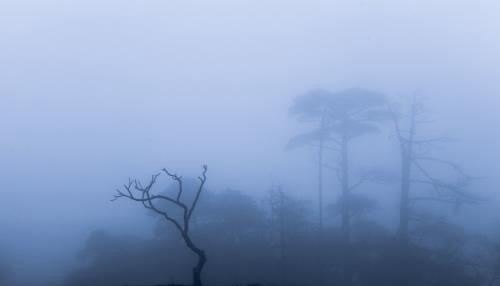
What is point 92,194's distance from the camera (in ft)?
114

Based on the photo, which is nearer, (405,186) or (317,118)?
(405,186)

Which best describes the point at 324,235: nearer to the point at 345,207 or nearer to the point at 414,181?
the point at 345,207

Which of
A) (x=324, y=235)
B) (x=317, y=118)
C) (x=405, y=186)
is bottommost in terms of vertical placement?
(x=324, y=235)

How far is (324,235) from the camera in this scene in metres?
23.1

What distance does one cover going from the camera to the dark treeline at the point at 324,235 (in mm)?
20891

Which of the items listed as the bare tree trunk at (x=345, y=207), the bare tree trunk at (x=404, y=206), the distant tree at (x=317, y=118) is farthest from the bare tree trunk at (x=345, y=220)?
the bare tree trunk at (x=404, y=206)

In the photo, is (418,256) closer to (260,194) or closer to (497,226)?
(497,226)

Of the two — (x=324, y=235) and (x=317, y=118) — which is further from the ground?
(x=317, y=118)

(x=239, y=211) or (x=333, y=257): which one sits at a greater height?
(x=239, y=211)

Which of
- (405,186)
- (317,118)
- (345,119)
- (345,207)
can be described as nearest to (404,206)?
(405,186)

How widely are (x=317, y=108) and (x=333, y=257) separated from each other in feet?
22.7

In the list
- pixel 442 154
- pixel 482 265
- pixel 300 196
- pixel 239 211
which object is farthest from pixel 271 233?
pixel 442 154

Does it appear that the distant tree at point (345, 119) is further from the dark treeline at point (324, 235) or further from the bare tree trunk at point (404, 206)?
the bare tree trunk at point (404, 206)

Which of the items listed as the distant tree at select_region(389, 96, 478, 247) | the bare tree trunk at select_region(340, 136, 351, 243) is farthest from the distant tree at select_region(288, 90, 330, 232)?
the distant tree at select_region(389, 96, 478, 247)
